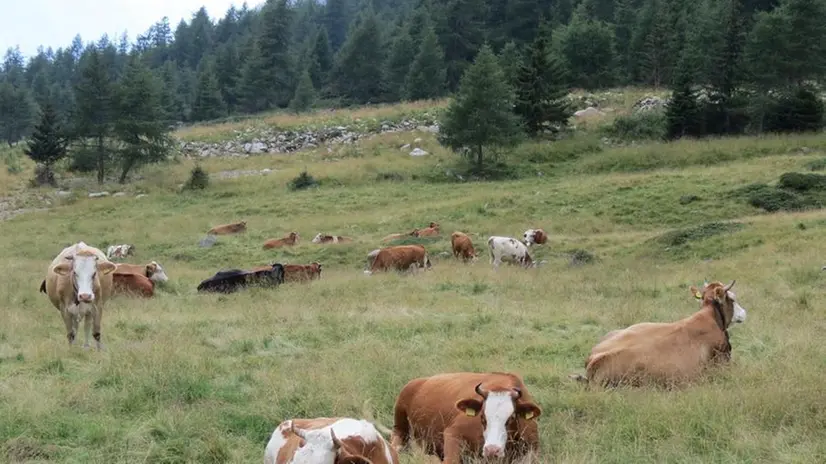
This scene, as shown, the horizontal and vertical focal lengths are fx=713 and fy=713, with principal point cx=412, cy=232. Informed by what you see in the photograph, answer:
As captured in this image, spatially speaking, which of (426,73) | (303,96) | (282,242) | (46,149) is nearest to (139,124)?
(46,149)

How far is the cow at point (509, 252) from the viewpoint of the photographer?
1903cm

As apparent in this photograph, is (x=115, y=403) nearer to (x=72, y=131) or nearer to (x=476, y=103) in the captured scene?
(x=476, y=103)

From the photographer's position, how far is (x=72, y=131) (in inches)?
1610

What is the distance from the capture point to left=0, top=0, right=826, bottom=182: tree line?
38.5 metres

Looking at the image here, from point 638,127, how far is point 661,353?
115 feet

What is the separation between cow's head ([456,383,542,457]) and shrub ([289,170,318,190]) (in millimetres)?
28904

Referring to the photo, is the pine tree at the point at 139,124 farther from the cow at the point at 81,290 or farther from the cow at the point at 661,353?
the cow at the point at 661,353

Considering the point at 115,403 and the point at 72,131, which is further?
the point at 72,131

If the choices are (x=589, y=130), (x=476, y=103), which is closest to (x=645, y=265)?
(x=476, y=103)

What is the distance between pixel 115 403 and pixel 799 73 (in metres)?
40.9

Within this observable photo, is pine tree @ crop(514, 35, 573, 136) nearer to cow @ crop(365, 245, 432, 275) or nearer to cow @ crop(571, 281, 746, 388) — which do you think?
cow @ crop(365, 245, 432, 275)

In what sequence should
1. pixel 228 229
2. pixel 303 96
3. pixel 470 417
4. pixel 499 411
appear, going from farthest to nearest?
pixel 303 96
pixel 228 229
pixel 470 417
pixel 499 411

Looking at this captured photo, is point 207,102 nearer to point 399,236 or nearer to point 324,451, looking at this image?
point 399,236

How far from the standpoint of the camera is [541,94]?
42.1 m
